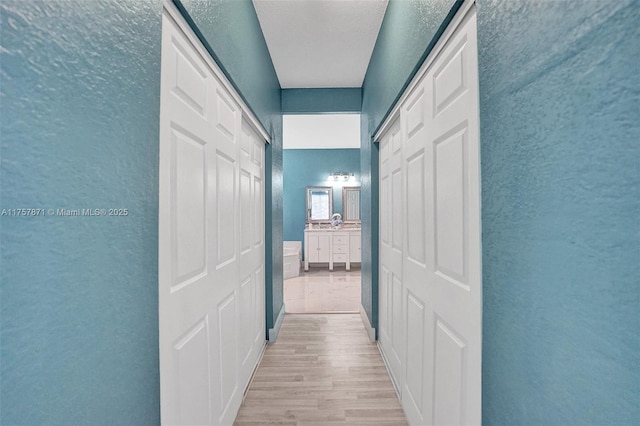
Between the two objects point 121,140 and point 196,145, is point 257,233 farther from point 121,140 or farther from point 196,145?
point 121,140

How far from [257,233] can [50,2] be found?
6.53 feet

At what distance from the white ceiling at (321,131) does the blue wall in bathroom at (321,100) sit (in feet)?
2.84

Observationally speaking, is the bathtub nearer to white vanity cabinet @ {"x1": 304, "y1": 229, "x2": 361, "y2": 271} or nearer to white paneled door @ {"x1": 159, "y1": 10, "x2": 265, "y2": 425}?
white vanity cabinet @ {"x1": 304, "y1": 229, "x2": 361, "y2": 271}

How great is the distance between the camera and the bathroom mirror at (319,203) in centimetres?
664

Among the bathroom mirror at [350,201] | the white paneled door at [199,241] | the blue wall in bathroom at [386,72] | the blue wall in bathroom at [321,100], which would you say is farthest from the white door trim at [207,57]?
the bathroom mirror at [350,201]

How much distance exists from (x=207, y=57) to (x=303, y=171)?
213 inches

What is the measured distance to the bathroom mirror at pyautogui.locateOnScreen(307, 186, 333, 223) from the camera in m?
6.64

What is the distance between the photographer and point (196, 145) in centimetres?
118

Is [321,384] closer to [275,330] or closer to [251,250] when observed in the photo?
[275,330]

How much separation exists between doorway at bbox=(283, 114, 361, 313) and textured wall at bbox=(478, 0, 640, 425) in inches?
150

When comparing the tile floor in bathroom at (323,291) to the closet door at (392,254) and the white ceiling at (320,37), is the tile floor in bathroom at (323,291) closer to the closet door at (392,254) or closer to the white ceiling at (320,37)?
the closet door at (392,254)

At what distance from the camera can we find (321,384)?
80.6 inches

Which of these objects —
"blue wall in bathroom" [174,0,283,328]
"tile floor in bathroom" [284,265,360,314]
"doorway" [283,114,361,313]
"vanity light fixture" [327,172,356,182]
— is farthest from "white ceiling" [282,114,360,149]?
"tile floor in bathroom" [284,265,360,314]

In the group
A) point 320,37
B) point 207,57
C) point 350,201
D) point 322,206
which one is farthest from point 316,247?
point 207,57
